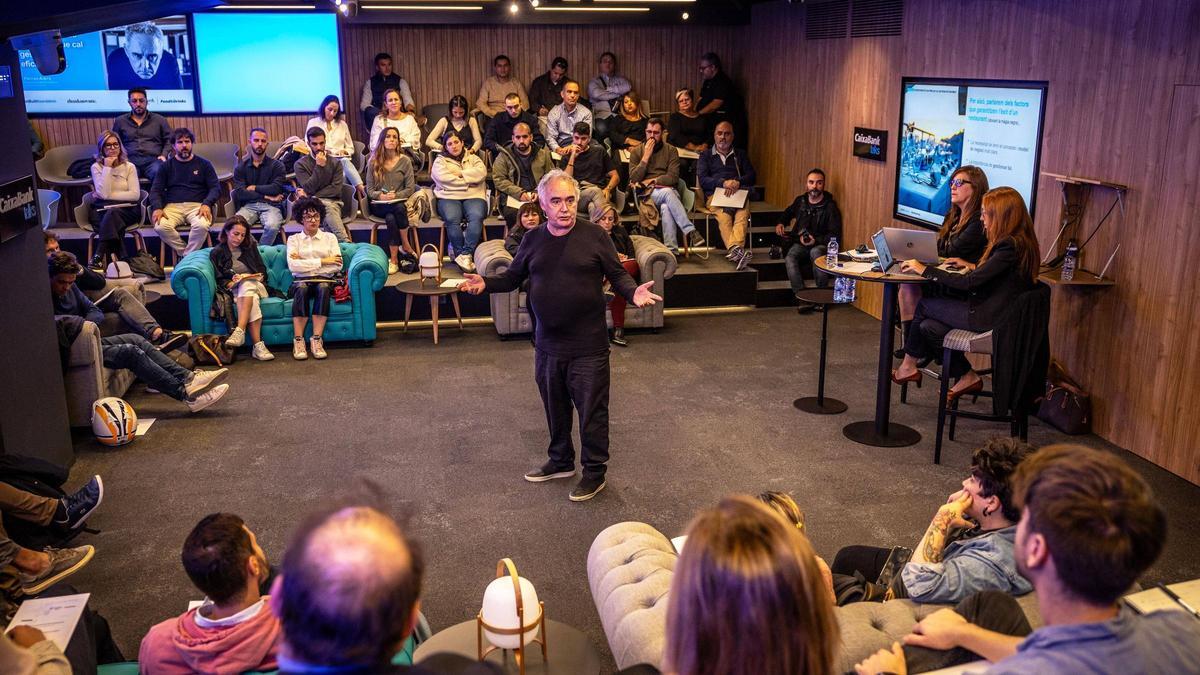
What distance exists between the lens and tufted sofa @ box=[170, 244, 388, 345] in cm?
788

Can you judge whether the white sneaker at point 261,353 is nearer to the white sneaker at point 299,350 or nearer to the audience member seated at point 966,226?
the white sneaker at point 299,350

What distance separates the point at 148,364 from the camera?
6586 millimetres

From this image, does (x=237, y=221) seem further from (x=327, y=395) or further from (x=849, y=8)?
(x=849, y=8)

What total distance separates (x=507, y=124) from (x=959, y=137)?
4.92 m

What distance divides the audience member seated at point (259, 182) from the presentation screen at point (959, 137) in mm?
5604

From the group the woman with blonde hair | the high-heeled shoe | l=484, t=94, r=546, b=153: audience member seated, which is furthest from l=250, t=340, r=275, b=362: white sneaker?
the woman with blonde hair

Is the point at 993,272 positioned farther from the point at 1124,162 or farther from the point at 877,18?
the point at 877,18

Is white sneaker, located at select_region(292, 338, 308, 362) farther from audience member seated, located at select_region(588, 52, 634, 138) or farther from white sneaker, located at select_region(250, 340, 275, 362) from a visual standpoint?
audience member seated, located at select_region(588, 52, 634, 138)

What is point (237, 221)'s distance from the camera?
8.05 meters

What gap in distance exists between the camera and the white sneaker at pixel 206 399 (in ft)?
21.7

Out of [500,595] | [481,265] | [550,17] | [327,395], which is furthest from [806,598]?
[550,17]

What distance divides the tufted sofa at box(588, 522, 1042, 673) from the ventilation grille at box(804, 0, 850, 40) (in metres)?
6.80

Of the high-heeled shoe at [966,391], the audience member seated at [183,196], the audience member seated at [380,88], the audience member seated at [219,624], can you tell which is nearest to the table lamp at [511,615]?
the audience member seated at [219,624]

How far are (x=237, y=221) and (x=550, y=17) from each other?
489cm
